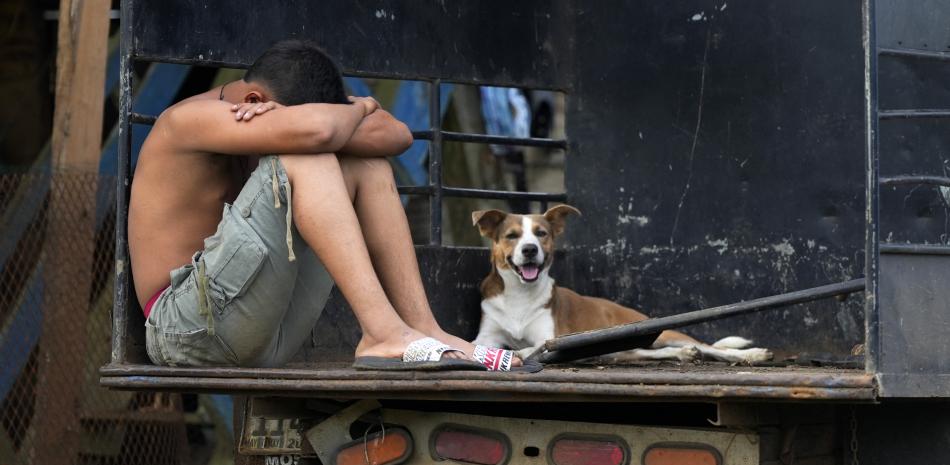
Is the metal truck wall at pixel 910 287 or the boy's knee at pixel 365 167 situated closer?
the metal truck wall at pixel 910 287

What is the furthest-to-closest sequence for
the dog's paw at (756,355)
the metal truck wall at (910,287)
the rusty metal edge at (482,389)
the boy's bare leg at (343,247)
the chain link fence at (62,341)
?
the chain link fence at (62,341), the dog's paw at (756,355), the boy's bare leg at (343,247), the metal truck wall at (910,287), the rusty metal edge at (482,389)

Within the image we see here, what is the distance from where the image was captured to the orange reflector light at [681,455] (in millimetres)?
3111

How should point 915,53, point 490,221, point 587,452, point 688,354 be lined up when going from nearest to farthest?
point 915,53 → point 587,452 → point 688,354 → point 490,221

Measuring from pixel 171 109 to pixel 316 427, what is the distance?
41.3 inches

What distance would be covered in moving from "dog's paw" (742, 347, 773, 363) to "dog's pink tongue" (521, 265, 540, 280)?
1.20 m

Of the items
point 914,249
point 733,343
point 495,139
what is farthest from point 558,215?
point 914,249

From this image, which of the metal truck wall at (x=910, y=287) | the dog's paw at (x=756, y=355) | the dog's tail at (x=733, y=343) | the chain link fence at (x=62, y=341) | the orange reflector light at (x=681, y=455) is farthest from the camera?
the chain link fence at (x=62, y=341)

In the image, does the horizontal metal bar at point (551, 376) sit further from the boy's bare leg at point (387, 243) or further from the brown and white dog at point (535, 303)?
the brown and white dog at point (535, 303)

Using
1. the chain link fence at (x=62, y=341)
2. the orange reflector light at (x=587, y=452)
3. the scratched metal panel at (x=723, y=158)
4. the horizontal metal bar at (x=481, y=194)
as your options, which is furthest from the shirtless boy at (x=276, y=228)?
the chain link fence at (x=62, y=341)

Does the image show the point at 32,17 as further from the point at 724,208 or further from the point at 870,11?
the point at 870,11

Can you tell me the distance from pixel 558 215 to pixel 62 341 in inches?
105

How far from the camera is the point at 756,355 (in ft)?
15.7

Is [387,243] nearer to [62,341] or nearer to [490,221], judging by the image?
[490,221]

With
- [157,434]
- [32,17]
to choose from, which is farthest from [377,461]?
[32,17]
